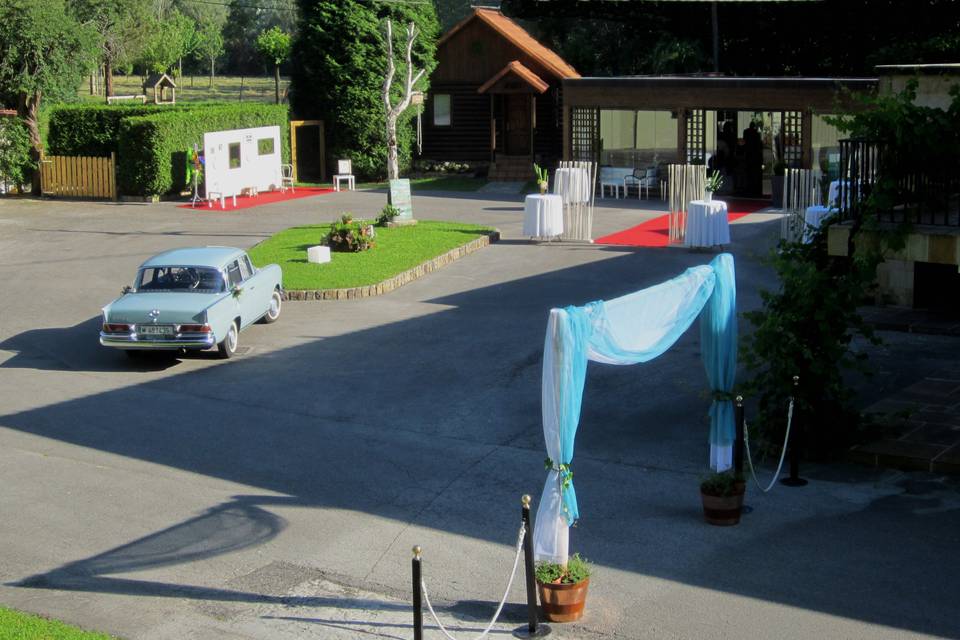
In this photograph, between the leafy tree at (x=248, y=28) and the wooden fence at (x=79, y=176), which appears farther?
the leafy tree at (x=248, y=28)

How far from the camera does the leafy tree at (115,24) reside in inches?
1975

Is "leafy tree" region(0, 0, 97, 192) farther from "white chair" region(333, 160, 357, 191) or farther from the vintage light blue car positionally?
the vintage light blue car

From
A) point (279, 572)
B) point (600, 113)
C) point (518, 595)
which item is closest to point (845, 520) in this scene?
point (518, 595)

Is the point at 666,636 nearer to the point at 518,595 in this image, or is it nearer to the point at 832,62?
the point at 518,595

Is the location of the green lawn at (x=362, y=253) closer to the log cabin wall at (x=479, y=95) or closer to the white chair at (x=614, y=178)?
the white chair at (x=614, y=178)

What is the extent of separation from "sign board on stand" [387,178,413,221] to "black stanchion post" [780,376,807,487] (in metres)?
17.0

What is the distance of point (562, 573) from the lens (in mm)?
9188

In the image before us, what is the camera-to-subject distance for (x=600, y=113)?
36.0 metres

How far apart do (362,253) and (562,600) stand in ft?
54.1

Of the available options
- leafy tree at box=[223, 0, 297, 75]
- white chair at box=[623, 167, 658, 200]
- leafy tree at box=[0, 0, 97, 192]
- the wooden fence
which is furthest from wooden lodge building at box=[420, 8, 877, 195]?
leafy tree at box=[223, 0, 297, 75]

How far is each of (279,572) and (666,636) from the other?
3357 mm

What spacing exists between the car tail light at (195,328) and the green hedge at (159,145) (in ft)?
59.6

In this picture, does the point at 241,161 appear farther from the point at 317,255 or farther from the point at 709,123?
the point at 709,123

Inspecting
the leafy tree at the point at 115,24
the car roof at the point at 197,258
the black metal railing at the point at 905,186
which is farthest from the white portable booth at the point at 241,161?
the black metal railing at the point at 905,186
